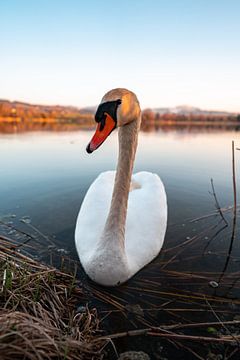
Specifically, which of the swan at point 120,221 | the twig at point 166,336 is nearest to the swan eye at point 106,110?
the swan at point 120,221

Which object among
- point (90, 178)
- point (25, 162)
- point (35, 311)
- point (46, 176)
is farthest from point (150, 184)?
point (25, 162)

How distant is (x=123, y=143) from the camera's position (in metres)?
3.41

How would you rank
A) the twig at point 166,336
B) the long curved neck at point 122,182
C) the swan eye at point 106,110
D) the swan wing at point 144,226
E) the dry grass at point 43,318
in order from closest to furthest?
1. the dry grass at point 43,318
2. the twig at point 166,336
3. the swan eye at point 106,110
4. the long curved neck at point 122,182
5. the swan wing at point 144,226

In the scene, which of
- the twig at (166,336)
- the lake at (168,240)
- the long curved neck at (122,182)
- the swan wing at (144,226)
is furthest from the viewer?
the swan wing at (144,226)

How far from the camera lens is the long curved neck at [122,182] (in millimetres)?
3361

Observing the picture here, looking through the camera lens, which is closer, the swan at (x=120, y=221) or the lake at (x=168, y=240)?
the swan at (x=120, y=221)

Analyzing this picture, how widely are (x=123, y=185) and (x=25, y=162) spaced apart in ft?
35.6

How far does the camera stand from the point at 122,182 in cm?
356

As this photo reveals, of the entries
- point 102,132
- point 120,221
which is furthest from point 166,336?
point 102,132

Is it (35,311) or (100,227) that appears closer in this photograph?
(35,311)

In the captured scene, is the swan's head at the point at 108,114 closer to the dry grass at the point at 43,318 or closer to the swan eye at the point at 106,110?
the swan eye at the point at 106,110

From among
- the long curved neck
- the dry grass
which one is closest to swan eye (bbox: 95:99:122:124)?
the long curved neck

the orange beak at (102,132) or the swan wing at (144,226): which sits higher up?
the orange beak at (102,132)

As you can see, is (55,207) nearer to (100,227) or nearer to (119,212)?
(100,227)
